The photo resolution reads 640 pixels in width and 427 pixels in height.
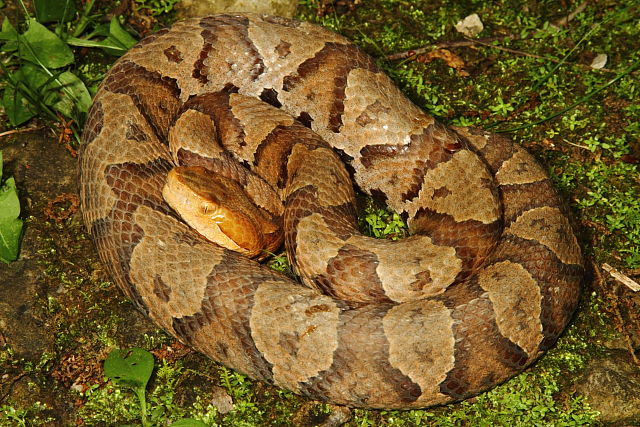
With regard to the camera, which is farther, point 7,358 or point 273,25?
point 273,25

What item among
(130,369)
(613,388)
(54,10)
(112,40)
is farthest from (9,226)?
(613,388)

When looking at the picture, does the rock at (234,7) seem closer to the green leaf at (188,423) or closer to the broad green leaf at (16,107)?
the broad green leaf at (16,107)

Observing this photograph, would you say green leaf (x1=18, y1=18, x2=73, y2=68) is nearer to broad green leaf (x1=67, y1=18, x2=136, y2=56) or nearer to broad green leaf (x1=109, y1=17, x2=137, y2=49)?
broad green leaf (x1=67, y1=18, x2=136, y2=56)

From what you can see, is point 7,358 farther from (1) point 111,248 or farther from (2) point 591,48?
(2) point 591,48

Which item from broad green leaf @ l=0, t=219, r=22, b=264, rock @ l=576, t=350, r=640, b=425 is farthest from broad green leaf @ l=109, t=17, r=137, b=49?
rock @ l=576, t=350, r=640, b=425

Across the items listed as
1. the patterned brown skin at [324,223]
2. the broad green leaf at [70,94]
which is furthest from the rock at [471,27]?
the broad green leaf at [70,94]

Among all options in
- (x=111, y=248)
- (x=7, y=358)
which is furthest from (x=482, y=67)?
(x=7, y=358)
